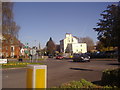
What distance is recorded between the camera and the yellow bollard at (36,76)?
3898mm

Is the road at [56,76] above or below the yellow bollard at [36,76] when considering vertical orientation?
below

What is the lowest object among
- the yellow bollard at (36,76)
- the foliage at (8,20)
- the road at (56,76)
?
the road at (56,76)

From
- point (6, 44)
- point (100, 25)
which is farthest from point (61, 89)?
point (100, 25)

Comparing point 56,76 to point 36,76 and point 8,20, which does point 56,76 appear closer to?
point 36,76

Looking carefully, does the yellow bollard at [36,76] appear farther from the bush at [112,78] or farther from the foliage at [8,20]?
the foliage at [8,20]

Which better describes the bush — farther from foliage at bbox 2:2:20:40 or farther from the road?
foliage at bbox 2:2:20:40

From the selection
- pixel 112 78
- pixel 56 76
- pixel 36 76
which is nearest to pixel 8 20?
pixel 56 76

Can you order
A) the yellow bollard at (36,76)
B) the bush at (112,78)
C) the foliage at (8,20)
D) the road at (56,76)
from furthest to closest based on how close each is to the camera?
the foliage at (8,20)
the road at (56,76)
the bush at (112,78)
the yellow bollard at (36,76)

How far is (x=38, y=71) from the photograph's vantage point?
13.1 ft

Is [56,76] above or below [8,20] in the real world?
below

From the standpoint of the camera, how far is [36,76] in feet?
12.9

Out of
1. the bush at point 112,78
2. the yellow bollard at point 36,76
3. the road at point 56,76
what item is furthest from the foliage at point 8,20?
the yellow bollard at point 36,76

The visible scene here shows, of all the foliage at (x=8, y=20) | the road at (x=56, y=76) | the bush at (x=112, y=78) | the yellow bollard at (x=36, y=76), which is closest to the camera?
the yellow bollard at (x=36, y=76)

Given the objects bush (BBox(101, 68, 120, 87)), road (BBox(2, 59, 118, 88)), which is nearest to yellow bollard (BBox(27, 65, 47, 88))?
bush (BBox(101, 68, 120, 87))
